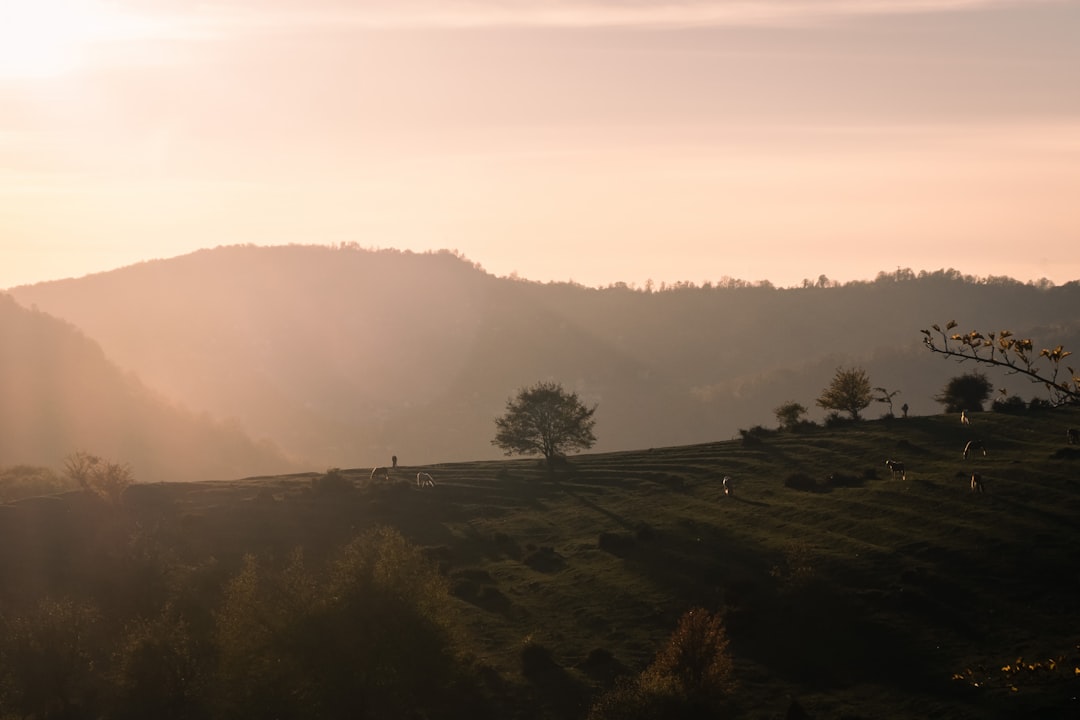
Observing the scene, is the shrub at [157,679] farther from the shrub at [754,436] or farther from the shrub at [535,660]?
the shrub at [754,436]

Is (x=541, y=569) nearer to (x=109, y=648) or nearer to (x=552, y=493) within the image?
(x=552, y=493)

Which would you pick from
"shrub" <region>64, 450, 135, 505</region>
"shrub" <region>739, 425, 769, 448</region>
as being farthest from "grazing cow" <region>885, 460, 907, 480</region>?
"shrub" <region>64, 450, 135, 505</region>

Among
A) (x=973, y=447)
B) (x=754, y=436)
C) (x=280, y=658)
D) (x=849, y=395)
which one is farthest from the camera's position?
(x=849, y=395)

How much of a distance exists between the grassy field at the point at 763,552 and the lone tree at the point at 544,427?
8.59 m

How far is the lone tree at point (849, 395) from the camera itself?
5487 inches

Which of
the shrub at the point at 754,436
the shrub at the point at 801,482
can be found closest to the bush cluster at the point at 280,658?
the shrub at the point at 801,482

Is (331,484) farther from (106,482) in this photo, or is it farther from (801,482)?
(801,482)

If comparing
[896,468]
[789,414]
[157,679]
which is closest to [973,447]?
[896,468]

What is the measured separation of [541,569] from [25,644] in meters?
42.8

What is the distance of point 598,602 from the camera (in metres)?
82.7

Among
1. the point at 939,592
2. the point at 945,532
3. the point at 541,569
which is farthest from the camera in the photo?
the point at 541,569

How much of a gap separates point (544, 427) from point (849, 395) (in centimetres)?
4311

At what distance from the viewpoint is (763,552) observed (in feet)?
280

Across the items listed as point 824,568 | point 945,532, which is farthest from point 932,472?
point 824,568
